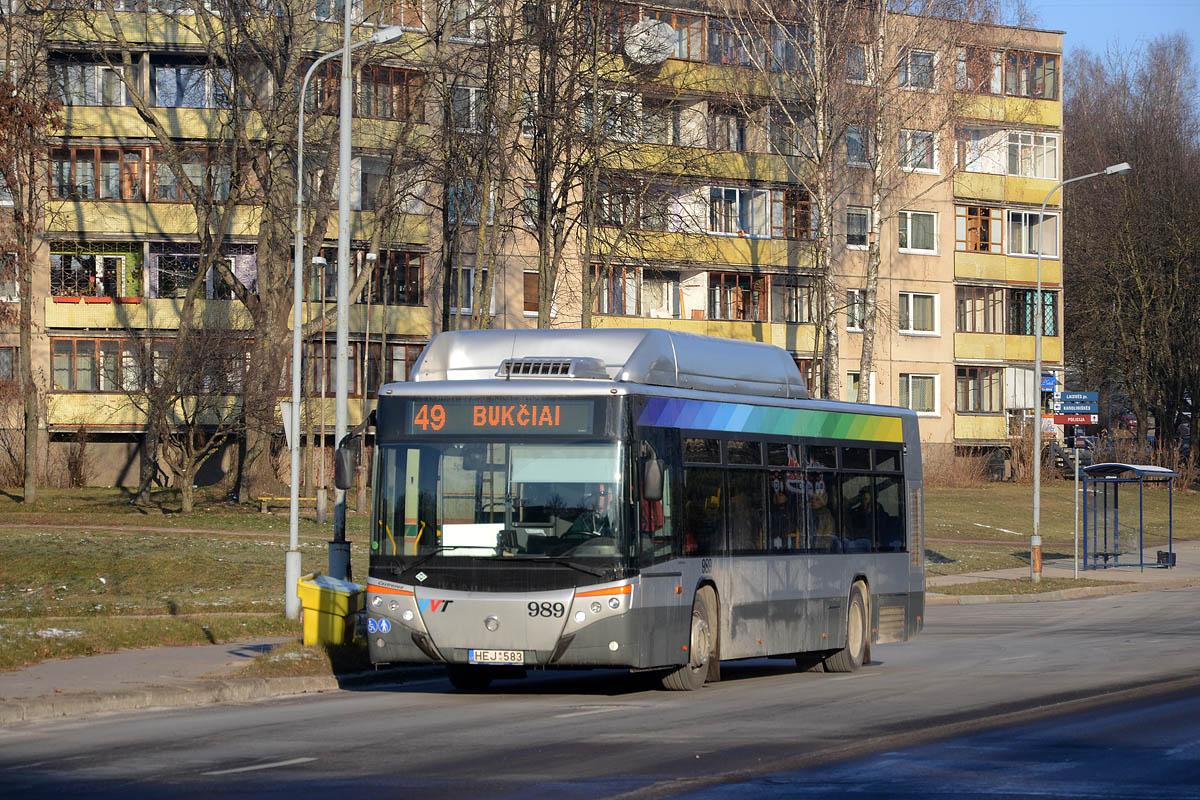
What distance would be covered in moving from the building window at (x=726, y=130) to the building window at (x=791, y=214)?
2353 millimetres

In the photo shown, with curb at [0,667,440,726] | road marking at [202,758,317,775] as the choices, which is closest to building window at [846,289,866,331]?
curb at [0,667,440,726]

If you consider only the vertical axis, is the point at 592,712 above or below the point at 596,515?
below

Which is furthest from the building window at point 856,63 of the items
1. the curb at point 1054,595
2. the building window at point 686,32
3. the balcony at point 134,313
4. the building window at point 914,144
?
the curb at point 1054,595

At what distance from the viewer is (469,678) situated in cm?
1644

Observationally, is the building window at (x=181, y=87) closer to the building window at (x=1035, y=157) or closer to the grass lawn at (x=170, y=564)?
the grass lawn at (x=170, y=564)

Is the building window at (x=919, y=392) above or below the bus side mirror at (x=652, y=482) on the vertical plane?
above

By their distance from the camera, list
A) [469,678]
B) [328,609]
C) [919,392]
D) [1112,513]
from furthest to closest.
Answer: [919,392], [1112,513], [328,609], [469,678]

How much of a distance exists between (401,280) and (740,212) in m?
13.4

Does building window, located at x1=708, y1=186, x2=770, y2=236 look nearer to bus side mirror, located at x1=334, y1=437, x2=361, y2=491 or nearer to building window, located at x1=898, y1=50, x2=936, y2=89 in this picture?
building window, located at x1=898, y1=50, x2=936, y2=89

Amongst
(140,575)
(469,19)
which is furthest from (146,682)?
(469,19)

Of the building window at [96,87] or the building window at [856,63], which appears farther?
the building window at [96,87]

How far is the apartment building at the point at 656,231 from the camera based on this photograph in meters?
50.0

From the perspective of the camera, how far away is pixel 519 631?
14.5 meters

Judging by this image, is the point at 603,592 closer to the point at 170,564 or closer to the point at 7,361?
the point at 170,564
